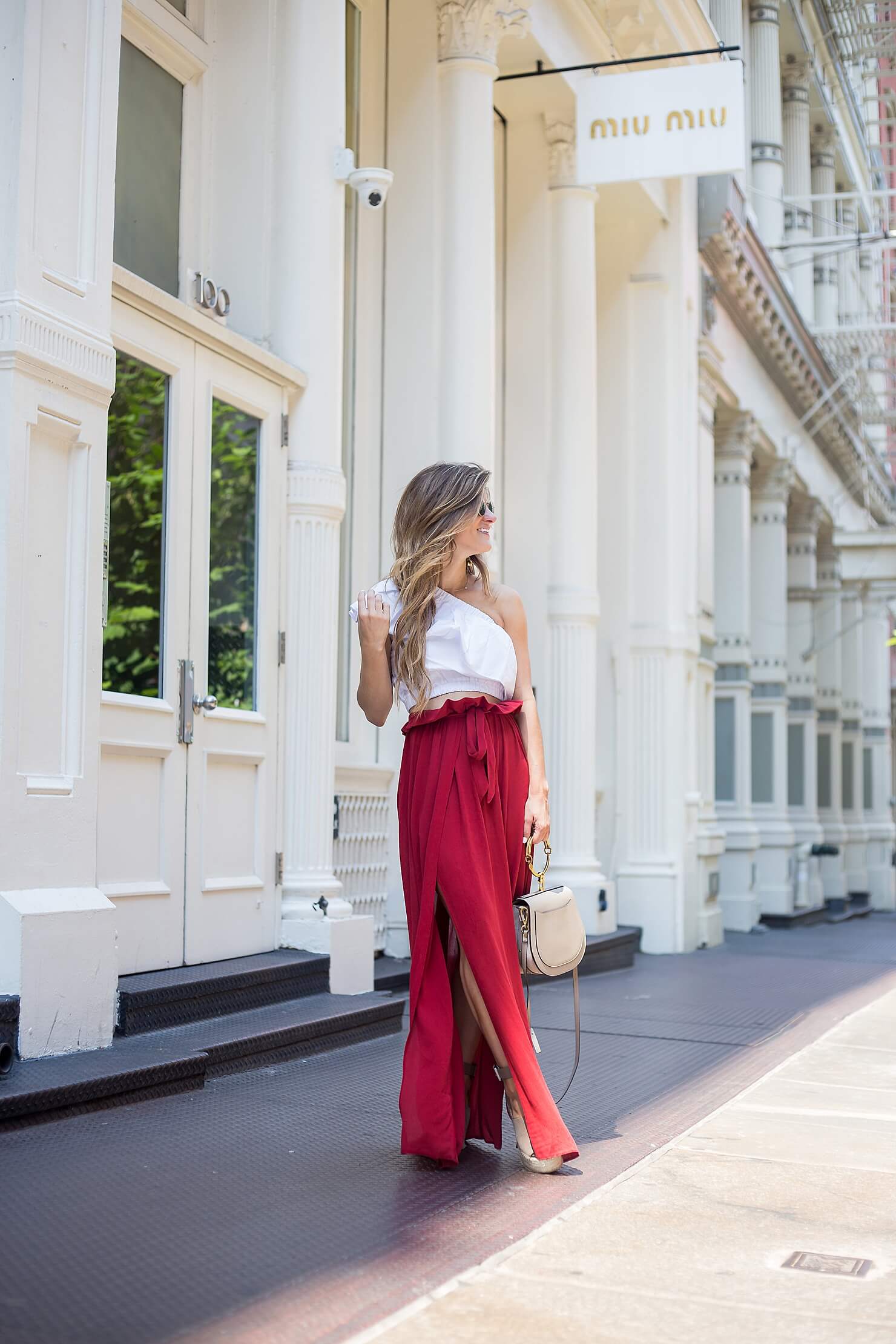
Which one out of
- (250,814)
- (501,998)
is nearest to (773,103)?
(250,814)

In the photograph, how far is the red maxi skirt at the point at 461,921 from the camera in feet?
12.9

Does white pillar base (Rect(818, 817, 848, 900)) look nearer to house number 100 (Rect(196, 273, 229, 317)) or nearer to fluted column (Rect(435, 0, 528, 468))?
fluted column (Rect(435, 0, 528, 468))

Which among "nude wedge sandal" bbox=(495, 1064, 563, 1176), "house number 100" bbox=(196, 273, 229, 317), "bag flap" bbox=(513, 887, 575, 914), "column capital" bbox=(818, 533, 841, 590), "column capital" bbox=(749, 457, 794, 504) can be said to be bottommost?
"nude wedge sandal" bbox=(495, 1064, 563, 1176)

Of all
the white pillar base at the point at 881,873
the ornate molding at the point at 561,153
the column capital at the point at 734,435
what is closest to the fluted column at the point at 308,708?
the ornate molding at the point at 561,153

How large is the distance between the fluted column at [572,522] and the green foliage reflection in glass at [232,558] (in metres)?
4.15

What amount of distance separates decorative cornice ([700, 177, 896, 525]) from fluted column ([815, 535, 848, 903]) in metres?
1.29

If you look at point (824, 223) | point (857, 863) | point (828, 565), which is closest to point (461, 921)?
point (828, 565)

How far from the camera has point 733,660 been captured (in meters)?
15.8

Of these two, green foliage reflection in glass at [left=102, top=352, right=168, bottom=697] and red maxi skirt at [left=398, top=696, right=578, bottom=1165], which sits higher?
green foliage reflection in glass at [left=102, top=352, right=168, bottom=697]

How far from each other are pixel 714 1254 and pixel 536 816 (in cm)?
130

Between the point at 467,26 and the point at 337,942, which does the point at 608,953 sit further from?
the point at 467,26

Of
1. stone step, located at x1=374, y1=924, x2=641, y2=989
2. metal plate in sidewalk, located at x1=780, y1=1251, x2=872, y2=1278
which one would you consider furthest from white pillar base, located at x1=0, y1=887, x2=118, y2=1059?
stone step, located at x1=374, y1=924, x2=641, y2=989

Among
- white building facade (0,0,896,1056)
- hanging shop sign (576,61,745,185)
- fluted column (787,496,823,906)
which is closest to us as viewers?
white building facade (0,0,896,1056)

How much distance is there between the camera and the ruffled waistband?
4.08m
